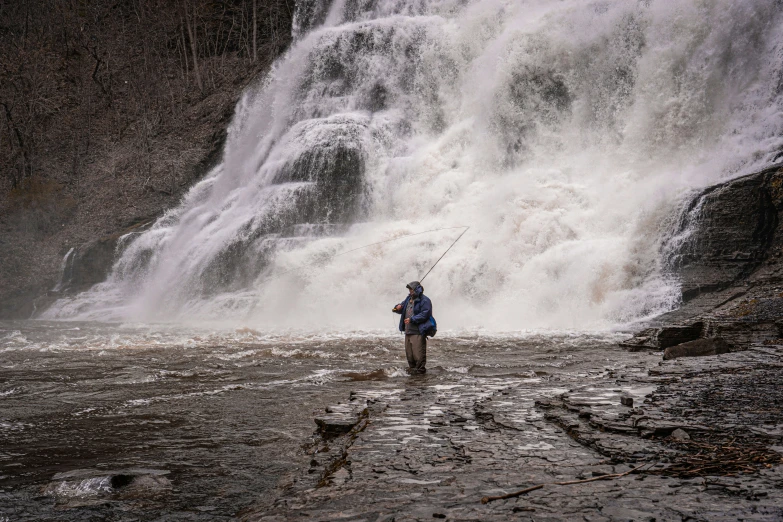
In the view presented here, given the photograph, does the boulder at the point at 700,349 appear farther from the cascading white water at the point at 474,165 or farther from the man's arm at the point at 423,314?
the cascading white water at the point at 474,165

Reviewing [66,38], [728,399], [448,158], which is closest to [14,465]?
[728,399]

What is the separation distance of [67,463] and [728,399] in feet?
17.7

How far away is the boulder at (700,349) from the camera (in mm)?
9594

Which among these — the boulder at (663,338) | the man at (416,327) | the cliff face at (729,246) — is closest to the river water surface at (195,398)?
the man at (416,327)

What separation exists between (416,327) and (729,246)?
30.4 ft

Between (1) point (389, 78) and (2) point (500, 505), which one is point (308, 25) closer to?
(1) point (389, 78)

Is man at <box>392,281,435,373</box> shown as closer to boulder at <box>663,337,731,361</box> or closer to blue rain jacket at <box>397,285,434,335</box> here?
blue rain jacket at <box>397,285,434,335</box>

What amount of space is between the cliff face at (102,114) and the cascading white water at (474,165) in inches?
109

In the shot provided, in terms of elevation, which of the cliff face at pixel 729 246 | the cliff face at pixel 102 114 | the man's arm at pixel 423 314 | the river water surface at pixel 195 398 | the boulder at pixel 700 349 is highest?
the cliff face at pixel 102 114

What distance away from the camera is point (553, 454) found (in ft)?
14.3

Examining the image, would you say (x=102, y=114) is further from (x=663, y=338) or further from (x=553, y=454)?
(x=553, y=454)

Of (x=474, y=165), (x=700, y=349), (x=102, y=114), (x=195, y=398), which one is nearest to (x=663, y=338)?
(x=700, y=349)

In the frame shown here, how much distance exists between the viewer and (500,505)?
11.0 feet

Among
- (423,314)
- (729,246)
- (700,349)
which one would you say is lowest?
(700,349)
